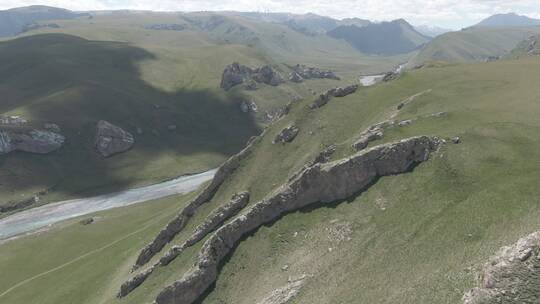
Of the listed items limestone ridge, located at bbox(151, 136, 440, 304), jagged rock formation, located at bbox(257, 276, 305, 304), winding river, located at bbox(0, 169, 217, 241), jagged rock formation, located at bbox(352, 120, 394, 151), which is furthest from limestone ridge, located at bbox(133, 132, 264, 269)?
winding river, located at bbox(0, 169, 217, 241)

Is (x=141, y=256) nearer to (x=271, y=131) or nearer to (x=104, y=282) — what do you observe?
(x=104, y=282)

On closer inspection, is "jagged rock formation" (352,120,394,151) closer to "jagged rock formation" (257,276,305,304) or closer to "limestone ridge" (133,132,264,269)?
"jagged rock formation" (257,276,305,304)

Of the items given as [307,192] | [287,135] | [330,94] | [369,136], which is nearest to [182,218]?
[287,135]

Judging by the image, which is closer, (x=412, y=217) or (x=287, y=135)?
(x=412, y=217)

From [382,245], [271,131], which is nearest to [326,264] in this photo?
[382,245]

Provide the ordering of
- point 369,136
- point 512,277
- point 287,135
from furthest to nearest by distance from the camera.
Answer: point 287,135 → point 369,136 → point 512,277

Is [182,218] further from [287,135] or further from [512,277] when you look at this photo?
[512,277]
